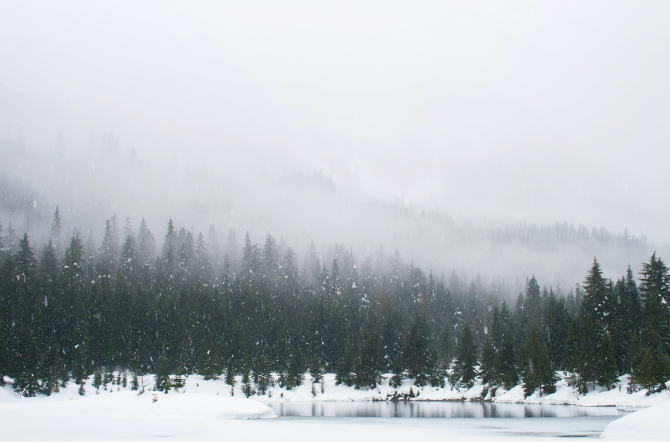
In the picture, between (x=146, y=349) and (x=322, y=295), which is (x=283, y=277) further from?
(x=146, y=349)

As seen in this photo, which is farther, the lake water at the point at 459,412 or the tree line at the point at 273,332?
the tree line at the point at 273,332

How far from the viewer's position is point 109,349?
93500 mm

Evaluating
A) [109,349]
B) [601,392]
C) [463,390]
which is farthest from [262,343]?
[601,392]

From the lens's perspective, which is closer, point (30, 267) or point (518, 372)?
point (518, 372)

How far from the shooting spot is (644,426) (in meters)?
27.8

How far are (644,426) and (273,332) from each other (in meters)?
93.2

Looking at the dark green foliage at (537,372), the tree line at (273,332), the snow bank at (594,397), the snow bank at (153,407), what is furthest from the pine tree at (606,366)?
the snow bank at (153,407)

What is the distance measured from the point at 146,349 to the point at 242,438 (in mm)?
80709

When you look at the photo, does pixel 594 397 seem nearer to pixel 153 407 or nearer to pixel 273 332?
pixel 153 407

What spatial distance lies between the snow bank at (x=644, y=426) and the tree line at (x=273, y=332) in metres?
38.3

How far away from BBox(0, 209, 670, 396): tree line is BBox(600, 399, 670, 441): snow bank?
3834 centimetres

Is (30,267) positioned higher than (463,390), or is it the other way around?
(30,267)

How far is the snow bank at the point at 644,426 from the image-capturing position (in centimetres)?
2655

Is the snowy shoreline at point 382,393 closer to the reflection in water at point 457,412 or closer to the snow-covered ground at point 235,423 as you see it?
the snow-covered ground at point 235,423
